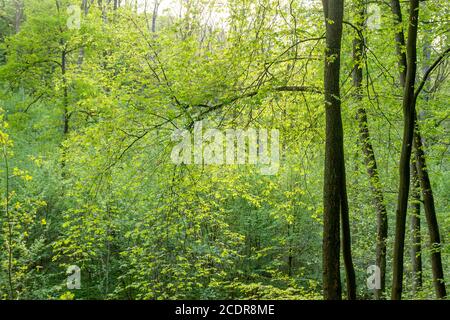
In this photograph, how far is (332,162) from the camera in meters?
5.40

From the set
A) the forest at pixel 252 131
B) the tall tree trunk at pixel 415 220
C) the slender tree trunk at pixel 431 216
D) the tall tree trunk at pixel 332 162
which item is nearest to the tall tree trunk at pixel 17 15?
the forest at pixel 252 131

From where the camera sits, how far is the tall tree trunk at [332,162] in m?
5.34

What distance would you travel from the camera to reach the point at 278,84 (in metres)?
5.96

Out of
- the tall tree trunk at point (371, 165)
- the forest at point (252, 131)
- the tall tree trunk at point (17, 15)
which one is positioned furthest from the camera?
the tall tree trunk at point (17, 15)

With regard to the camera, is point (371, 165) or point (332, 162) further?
point (371, 165)

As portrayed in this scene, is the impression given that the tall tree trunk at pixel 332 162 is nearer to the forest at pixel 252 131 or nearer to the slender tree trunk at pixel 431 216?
the forest at pixel 252 131

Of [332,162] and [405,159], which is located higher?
[405,159]

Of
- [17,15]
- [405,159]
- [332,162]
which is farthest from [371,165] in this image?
[17,15]

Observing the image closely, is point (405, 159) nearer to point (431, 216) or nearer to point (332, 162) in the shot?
point (332, 162)
